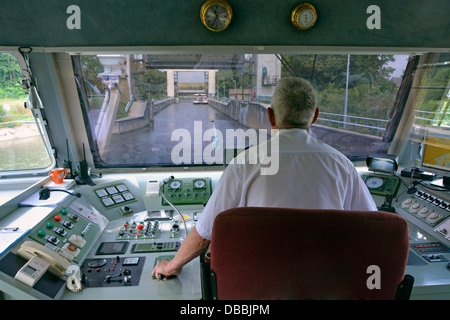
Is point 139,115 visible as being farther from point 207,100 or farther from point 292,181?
point 292,181

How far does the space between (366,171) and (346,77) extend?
0.86 m

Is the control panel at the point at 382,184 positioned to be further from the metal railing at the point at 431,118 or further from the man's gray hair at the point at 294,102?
the man's gray hair at the point at 294,102

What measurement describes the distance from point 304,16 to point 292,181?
1416 mm

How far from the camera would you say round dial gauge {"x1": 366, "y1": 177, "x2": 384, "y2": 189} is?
258 cm

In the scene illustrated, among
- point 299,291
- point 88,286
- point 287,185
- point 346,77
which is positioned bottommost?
point 88,286

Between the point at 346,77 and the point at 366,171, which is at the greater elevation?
the point at 346,77

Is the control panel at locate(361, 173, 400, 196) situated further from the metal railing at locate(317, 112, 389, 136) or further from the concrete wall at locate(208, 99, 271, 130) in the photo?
the concrete wall at locate(208, 99, 271, 130)

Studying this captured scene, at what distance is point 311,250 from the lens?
99 cm

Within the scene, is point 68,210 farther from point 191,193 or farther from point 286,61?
point 286,61

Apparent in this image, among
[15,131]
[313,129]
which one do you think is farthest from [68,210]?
[313,129]

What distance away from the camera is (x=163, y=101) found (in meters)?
2.55

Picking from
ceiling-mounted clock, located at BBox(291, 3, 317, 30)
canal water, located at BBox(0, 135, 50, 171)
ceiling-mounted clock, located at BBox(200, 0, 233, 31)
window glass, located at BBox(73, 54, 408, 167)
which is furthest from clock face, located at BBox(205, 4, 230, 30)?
canal water, located at BBox(0, 135, 50, 171)

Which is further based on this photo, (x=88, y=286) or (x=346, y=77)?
(x=346, y=77)

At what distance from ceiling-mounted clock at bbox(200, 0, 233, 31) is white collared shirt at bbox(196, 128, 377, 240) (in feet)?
3.64
